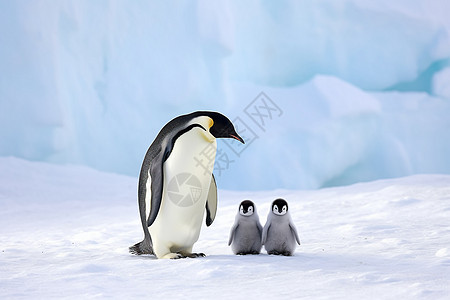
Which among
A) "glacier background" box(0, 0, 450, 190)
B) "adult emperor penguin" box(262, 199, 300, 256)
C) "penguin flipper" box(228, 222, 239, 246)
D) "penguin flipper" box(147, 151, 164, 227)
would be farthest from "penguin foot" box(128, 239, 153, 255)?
"glacier background" box(0, 0, 450, 190)

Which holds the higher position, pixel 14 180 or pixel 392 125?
pixel 392 125

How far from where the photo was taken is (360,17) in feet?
37.4

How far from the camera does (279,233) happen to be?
9.46ft

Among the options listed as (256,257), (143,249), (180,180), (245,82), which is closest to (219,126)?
(180,180)

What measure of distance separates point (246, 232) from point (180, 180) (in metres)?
0.46

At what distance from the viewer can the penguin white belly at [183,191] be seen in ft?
9.11

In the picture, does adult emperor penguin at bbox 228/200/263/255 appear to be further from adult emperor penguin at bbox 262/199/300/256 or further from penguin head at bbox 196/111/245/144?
penguin head at bbox 196/111/245/144

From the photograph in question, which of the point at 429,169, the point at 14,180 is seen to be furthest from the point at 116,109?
the point at 429,169

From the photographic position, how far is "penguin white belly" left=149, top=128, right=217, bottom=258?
9.11 feet

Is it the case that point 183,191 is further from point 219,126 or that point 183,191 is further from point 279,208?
point 279,208

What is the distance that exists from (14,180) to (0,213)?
4.61 feet

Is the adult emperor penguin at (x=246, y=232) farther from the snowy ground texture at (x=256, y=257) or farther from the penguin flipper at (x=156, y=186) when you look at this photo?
the penguin flipper at (x=156, y=186)

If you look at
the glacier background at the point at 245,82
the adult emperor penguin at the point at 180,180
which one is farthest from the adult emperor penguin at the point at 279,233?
the glacier background at the point at 245,82

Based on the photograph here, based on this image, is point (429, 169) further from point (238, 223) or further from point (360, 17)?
point (238, 223)
